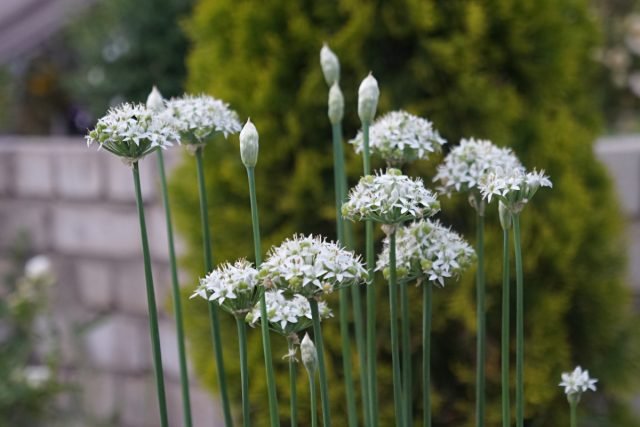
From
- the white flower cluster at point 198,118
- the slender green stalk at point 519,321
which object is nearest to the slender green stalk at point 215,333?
the white flower cluster at point 198,118

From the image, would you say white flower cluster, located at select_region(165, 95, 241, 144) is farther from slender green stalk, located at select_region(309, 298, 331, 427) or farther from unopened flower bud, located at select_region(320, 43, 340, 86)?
slender green stalk, located at select_region(309, 298, 331, 427)

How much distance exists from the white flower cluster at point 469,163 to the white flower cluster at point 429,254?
9cm

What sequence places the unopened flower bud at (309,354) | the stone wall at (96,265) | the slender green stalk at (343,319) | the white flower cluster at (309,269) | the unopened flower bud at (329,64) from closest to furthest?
1. the white flower cluster at (309,269)
2. the unopened flower bud at (309,354)
3. the slender green stalk at (343,319)
4. the unopened flower bud at (329,64)
5. the stone wall at (96,265)

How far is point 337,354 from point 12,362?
1308 millimetres

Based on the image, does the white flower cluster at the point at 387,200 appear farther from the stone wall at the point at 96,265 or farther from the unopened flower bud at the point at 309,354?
the stone wall at the point at 96,265

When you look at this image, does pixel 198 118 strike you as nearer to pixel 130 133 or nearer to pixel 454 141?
pixel 130 133

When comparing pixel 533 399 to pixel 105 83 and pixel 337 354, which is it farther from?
pixel 105 83

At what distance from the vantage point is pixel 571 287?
1.68 m

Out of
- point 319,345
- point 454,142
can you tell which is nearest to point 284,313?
point 319,345

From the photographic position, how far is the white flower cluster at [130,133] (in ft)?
2.35

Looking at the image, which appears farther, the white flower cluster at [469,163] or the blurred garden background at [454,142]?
the blurred garden background at [454,142]

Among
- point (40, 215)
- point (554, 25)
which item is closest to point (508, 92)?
point (554, 25)

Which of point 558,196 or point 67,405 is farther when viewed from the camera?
point 67,405

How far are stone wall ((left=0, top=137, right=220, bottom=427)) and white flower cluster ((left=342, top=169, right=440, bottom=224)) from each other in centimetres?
193
